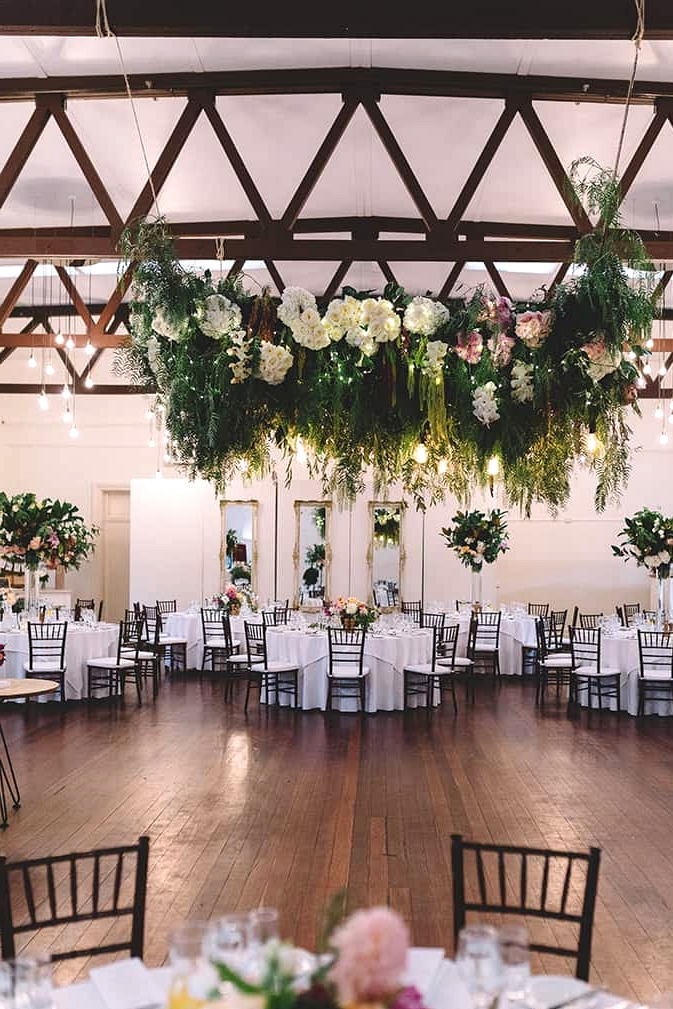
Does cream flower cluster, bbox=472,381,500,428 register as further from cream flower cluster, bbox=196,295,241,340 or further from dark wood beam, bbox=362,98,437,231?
dark wood beam, bbox=362,98,437,231

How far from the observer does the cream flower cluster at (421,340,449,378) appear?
271 centimetres

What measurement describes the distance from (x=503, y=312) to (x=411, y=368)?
0.30 meters

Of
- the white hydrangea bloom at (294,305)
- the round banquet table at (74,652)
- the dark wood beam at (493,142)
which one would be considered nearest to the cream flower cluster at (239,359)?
the white hydrangea bloom at (294,305)

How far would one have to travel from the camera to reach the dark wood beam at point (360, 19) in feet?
12.7

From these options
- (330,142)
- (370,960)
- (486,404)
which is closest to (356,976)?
(370,960)

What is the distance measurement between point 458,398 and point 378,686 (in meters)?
8.27

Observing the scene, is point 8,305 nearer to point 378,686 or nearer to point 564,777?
point 378,686

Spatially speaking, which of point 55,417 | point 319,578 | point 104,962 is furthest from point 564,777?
point 55,417

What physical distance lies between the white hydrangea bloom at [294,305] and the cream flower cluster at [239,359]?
0.42 feet

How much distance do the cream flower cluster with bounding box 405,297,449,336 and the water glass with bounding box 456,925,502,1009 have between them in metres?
1.57

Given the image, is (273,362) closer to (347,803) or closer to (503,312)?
(503,312)

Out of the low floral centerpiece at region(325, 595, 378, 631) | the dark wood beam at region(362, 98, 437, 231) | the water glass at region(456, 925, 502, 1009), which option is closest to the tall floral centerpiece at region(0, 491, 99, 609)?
the low floral centerpiece at region(325, 595, 378, 631)

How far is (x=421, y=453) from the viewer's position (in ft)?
9.39

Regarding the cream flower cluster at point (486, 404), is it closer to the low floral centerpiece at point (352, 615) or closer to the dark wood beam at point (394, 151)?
the dark wood beam at point (394, 151)
